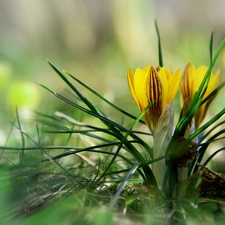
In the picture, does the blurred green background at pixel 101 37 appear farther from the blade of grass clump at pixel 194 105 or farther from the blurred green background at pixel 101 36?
the blade of grass clump at pixel 194 105

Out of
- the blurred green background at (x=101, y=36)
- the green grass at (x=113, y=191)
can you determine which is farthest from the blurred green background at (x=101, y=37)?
the green grass at (x=113, y=191)

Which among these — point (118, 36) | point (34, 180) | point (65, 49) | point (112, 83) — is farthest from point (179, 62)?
point (34, 180)

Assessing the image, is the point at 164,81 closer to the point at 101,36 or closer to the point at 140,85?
the point at 140,85

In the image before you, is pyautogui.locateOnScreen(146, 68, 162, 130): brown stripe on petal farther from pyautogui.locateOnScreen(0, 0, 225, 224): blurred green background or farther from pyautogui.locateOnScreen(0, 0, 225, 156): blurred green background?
pyautogui.locateOnScreen(0, 0, 225, 156): blurred green background

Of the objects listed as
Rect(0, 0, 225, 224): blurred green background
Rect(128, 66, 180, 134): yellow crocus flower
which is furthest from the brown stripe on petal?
Rect(0, 0, 225, 224): blurred green background

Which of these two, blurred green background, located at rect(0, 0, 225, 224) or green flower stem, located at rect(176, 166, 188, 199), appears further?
blurred green background, located at rect(0, 0, 225, 224)

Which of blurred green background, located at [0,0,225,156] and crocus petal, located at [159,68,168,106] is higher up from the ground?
blurred green background, located at [0,0,225,156]

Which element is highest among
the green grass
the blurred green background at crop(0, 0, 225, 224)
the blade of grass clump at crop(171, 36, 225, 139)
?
the blurred green background at crop(0, 0, 225, 224)
